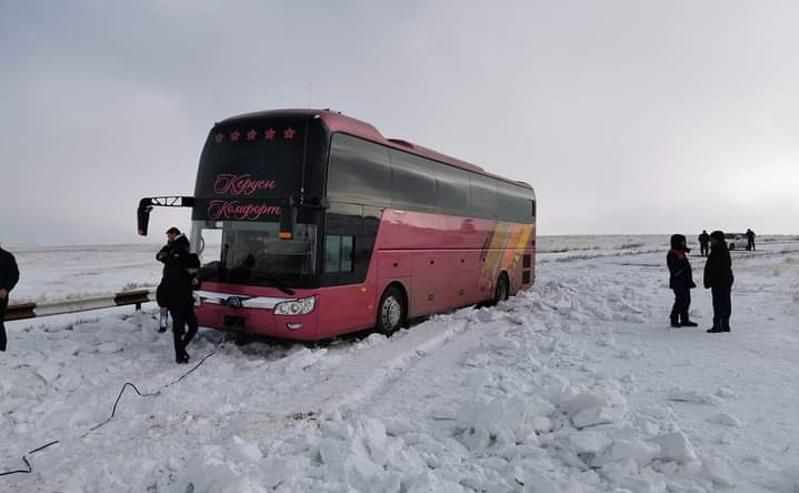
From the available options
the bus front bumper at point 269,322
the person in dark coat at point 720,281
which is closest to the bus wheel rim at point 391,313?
the bus front bumper at point 269,322

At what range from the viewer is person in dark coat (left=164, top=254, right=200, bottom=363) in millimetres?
7707

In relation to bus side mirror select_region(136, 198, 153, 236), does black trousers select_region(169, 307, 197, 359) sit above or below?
below

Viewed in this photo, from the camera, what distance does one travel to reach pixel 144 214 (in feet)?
28.9

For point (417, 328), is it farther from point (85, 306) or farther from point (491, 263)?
point (85, 306)

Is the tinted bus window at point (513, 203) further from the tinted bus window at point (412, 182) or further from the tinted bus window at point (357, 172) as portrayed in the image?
the tinted bus window at point (357, 172)

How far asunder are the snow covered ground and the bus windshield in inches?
48.2

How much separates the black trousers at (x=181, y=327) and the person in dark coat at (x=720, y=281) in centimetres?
901

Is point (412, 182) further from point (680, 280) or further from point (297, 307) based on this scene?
point (680, 280)

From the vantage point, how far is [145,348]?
8.50 meters

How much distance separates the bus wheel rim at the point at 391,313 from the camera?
32.2 feet

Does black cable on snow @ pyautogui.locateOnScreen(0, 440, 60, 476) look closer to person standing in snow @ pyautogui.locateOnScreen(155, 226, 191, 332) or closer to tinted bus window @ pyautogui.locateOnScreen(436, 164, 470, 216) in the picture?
person standing in snow @ pyautogui.locateOnScreen(155, 226, 191, 332)

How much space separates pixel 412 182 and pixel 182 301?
4906mm

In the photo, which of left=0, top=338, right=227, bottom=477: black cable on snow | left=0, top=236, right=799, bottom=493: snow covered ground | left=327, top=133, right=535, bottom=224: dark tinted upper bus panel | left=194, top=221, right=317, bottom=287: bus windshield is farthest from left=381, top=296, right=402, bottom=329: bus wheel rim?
left=0, top=338, right=227, bottom=477: black cable on snow

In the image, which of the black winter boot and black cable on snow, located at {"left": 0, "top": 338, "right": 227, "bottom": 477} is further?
the black winter boot
